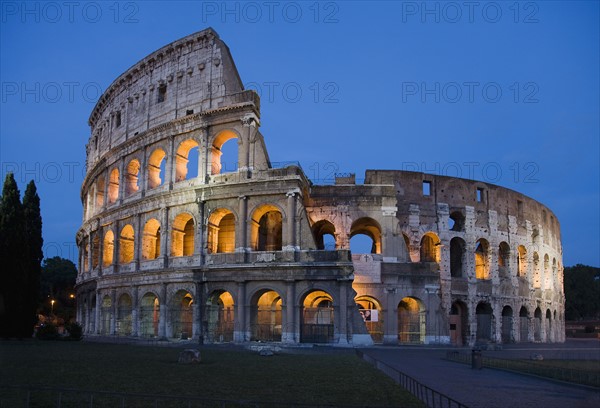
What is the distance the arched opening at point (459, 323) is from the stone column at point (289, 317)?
43.2 feet

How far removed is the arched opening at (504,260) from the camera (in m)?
40.1

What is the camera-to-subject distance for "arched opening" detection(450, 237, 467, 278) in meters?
37.7

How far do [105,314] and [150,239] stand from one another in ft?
21.8

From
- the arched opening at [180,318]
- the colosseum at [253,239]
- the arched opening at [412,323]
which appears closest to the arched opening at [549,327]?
the colosseum at [253,239]

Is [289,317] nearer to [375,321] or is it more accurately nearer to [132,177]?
[375,321]

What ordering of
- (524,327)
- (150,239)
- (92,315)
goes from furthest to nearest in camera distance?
(524,327) → (92,315) → (150,239)

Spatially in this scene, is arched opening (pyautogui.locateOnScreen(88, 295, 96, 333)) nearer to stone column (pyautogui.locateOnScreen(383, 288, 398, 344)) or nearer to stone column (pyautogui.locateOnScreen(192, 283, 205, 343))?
stone column (pyautogui.locateOnScreen(192, 283, 205, 343))

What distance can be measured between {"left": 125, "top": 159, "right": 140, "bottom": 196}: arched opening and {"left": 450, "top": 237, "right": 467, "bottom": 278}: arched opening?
20946mm

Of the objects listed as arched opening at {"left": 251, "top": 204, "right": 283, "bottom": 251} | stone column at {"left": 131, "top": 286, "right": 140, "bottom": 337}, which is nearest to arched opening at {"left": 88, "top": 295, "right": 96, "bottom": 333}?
stone column at {"left": 131, "top": 286, "right": 140, "bottom": 337}

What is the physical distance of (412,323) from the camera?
31984mm

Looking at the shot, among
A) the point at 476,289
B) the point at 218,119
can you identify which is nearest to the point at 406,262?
the point at 476,289

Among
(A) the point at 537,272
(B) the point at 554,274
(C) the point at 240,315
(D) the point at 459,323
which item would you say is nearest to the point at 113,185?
(C) the point at 240,315

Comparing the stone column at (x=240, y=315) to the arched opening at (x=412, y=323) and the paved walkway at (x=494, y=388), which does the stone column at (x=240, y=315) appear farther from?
the paved walkway at (x=494, y=388)

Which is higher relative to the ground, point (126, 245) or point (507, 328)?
point (126, 245)
